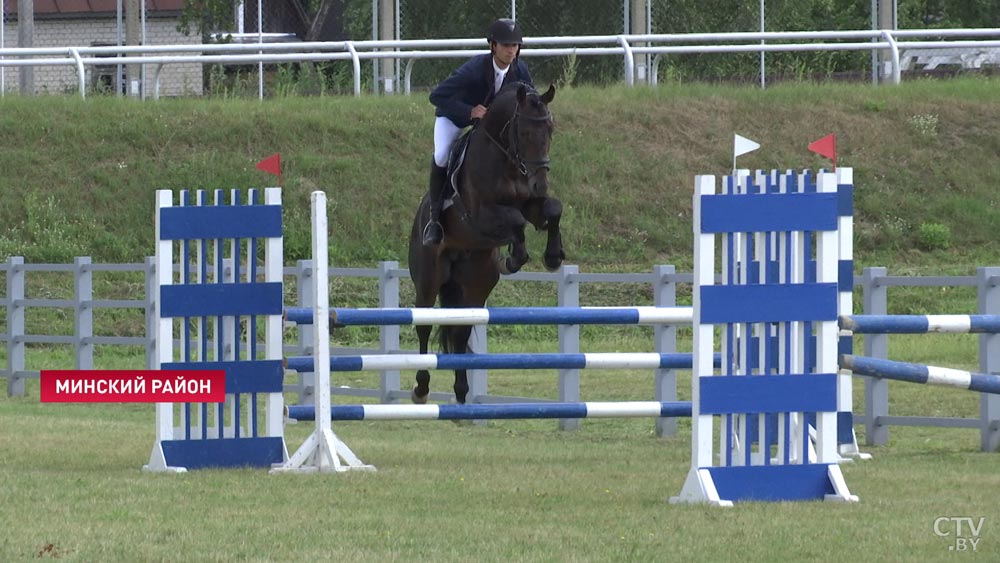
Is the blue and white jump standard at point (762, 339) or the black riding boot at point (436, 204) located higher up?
the black riding boot at point (436, 204)

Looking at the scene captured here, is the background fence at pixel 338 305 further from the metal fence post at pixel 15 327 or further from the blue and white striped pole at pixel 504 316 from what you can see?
the blue and white striped pole at pixel 504 316

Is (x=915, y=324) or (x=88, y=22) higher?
(x=88, y=22)

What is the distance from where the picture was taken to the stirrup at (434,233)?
10406 mm

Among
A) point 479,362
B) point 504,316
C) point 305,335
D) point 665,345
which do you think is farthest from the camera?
→ point 305,335

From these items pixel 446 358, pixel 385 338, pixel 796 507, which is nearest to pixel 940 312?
pixel 385 338

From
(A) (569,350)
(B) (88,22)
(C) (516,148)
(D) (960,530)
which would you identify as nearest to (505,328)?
(A) (569,350)

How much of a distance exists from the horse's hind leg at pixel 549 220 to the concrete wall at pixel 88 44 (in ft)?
48.6

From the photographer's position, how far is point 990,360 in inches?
396

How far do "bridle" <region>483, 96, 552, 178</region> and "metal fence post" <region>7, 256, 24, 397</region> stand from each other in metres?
7.51

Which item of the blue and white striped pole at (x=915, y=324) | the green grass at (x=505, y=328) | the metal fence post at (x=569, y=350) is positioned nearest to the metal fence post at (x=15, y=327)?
the green grass at (x=505, y=328)

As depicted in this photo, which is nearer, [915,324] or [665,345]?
[915,324]

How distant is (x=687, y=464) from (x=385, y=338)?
528 centimetres

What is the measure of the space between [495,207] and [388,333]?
4061 millimetres

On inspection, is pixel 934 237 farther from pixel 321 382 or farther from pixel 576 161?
pixel 321 382
